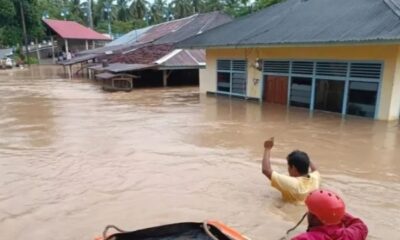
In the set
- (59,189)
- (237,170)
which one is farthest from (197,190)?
(59,189)

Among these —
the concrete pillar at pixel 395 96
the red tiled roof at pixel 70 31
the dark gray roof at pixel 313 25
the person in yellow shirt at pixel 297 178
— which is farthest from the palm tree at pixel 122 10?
the person in yellow shirt at pixel 297 178

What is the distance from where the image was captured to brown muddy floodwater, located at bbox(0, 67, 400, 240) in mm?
4711

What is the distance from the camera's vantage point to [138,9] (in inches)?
2196

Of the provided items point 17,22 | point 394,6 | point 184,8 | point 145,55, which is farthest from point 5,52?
point 394,6

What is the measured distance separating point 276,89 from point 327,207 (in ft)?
38.7

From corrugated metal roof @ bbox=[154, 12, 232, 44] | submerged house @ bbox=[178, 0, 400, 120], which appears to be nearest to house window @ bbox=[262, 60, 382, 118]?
submerged house @ bbox=[178, 0, 400, 120]

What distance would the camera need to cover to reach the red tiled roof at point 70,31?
42.0 meters

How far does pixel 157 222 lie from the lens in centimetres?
461

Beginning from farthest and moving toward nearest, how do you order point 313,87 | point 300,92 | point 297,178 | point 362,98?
point 300,92 → point 313,87 → point 362,98 → point 297,178

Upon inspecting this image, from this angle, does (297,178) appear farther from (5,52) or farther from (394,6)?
(5,52)

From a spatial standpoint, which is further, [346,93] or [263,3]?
[263,3]

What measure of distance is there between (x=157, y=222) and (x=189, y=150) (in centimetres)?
336

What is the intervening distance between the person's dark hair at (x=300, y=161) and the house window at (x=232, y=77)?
1100cm

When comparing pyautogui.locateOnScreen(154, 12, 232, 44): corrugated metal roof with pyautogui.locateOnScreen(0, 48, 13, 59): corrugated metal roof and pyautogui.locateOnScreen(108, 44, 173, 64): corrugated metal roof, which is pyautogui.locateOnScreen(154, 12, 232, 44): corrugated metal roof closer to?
pyautogui.locateOnScreen(108, 44, 173, 64): corrugated metal roof
